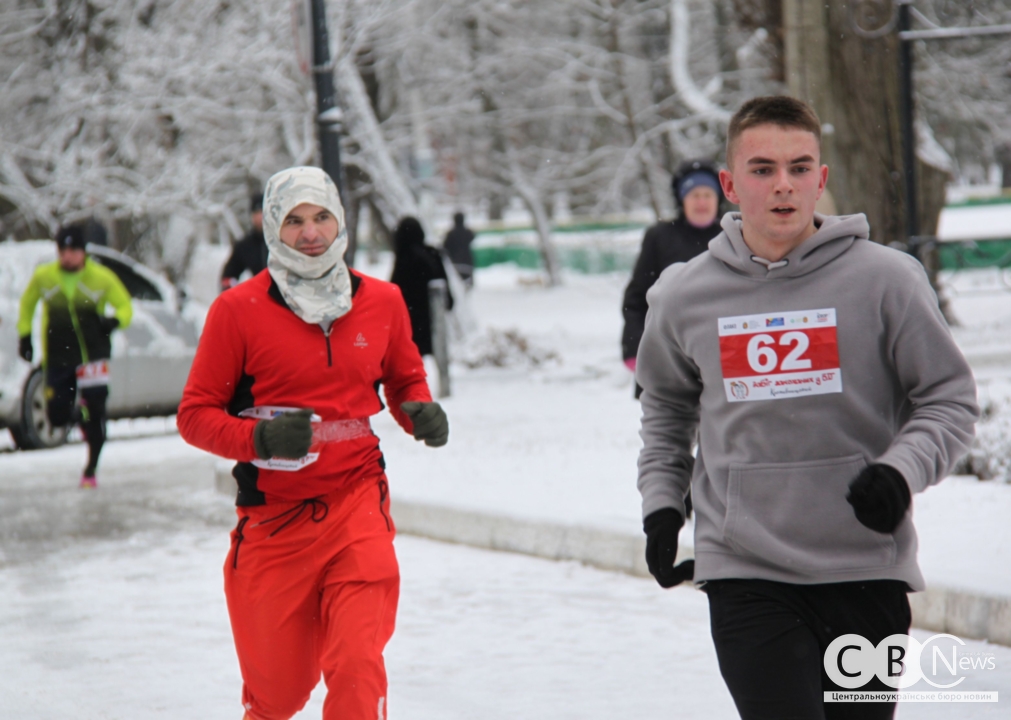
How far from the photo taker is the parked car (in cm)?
1234

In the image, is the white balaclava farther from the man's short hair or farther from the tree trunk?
the tree trunk

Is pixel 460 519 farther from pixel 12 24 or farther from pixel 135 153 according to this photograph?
pixel 12 24

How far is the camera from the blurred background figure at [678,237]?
6.63 m

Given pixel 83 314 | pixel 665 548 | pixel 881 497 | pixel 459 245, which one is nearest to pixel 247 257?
pixel 83 314

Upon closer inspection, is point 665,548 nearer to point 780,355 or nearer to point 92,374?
point 780,355

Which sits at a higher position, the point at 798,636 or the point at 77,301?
the point at 77,301

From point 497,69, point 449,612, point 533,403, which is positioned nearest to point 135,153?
point 497,69

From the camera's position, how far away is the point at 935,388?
2.75 m

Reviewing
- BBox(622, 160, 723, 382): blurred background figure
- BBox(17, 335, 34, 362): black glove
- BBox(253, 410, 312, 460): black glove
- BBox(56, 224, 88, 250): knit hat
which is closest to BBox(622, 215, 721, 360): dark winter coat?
BBox(622, 160, 723, 382): blurred background figure

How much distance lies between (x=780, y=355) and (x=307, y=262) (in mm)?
1583

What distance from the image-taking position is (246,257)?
35.9 ft

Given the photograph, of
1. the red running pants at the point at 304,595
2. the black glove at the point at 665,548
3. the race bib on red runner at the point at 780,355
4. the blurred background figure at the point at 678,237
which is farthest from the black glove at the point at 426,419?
the blurred background figure at the point at 678,237

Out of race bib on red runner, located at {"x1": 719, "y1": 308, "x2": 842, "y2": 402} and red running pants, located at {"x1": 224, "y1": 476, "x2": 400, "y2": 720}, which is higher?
race bib on red runner, located at {"x1": 719, "y1": 308, "x2": 842, "y2": 402}

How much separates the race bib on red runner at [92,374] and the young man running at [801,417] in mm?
8072
